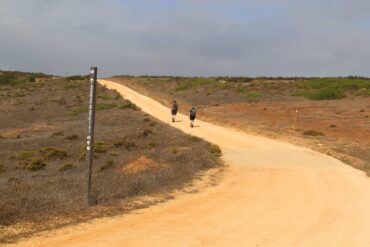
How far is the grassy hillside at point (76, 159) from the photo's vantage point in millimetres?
10289

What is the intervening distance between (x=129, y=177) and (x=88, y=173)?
319cm

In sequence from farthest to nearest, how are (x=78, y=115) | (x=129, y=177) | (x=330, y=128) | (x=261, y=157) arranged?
(x=78, y=115) → (x=330, y=128) → (x=261, y=157) → (x=129, y=177)

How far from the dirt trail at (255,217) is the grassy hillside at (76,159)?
82 cm

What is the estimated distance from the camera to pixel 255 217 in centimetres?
1129

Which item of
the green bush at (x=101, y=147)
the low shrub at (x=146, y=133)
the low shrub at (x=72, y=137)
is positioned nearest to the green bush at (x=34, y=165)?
the green bush at (x=101, y=147)

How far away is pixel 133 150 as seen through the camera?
88.0 feet

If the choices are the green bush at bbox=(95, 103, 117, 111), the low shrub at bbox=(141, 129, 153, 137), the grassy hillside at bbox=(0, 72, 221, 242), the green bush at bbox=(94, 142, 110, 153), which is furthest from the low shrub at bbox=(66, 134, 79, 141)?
the green bush at bbox=(95, 103, 117, 111)

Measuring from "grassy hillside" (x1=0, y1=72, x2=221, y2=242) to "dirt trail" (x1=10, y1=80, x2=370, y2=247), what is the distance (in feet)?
2.68

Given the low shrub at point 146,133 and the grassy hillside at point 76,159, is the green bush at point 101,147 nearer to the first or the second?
the grassy hillside at point 76,159

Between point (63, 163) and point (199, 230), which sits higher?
point (199, 230)

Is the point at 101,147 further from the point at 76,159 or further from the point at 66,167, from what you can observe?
the point at 66,167

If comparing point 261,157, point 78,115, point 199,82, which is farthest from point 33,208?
point 199,82

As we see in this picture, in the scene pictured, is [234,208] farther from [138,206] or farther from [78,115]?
[78,115]

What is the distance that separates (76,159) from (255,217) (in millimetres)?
16989
